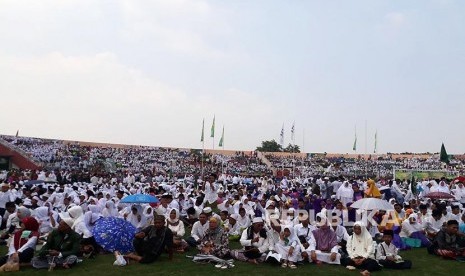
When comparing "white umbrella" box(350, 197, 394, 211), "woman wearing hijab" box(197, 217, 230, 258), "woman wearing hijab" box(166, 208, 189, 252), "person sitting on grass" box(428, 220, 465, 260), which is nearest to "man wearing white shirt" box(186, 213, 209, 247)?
"woman wearing hijab" box(166, 208, 189, 252)

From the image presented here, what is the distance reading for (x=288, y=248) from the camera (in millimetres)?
7086

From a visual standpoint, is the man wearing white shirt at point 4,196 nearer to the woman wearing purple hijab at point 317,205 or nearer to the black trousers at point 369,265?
the woman wearing purple hijab at point 317,205

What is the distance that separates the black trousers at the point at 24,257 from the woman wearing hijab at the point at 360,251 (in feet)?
15.0

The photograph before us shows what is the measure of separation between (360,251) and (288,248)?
1089mm

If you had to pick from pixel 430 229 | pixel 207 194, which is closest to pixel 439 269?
pixel 430 229

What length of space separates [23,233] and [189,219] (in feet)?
14.7

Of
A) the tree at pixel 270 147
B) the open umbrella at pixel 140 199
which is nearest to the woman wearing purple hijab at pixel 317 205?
the open umbrella at pixel 140 199

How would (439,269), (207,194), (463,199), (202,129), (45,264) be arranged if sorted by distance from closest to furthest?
(45,264)
(439,269)
(463,199)
(207,194)
(202,129)

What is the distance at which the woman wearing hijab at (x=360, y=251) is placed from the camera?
6648 mm

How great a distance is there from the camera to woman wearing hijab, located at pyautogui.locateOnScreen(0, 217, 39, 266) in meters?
6.32

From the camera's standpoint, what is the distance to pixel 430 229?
9.40 meters

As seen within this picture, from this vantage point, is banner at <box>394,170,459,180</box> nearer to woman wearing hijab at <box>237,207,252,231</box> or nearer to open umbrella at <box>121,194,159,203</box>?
woman wearing hijab at <box>237,207,252,231</box>

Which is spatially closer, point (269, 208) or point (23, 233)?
point (23, 233)

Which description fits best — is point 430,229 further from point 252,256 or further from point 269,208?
point 252,256
